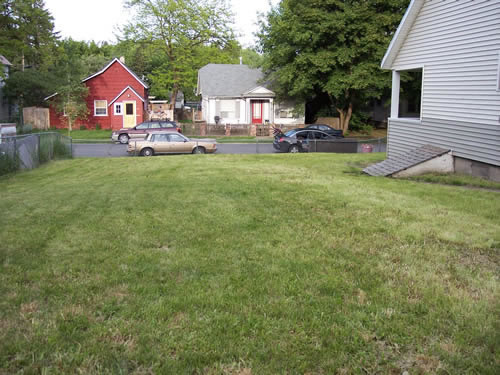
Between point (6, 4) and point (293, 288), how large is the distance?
29.5m

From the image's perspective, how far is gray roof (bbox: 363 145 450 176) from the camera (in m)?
14.4

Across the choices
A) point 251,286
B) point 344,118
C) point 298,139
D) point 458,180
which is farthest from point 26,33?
point 251,286

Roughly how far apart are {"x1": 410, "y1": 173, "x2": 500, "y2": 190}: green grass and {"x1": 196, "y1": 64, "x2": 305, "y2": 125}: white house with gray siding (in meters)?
28.3

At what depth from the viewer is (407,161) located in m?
14.9

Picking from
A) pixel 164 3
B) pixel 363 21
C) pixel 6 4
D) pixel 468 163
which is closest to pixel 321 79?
pixel 363 21

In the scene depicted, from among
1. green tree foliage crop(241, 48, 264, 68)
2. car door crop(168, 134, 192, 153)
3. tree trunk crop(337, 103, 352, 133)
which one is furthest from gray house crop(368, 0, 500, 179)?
green tree foliage crop(241, 48, 264, 68)

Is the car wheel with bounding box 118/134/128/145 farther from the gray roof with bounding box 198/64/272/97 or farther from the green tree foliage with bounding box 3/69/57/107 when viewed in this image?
the green tree foliage with bounding box 3/69/57/107

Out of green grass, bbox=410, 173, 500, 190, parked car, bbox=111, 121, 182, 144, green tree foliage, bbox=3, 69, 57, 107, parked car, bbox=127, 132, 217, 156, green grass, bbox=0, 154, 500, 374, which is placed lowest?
green grass, bbox=0, 154, 500, 374

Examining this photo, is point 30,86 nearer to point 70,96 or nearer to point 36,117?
point 36,117

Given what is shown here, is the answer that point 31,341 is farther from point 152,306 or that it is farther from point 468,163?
point 468,163

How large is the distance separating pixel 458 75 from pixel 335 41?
856 inches

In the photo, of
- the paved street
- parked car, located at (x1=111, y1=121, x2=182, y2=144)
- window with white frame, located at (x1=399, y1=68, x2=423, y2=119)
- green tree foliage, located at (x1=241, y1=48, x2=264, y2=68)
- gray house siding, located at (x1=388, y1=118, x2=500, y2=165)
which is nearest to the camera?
gray house siding, located at (x1=388, y1=118, x2=500, y2=165)

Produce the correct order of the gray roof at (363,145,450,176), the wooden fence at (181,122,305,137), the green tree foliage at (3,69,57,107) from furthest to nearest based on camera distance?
1. the green tree foliage at (3,69,57,107)
2. the wooden fence at (181,122,305,137)
3. the gray roof at (363,145,450,176)

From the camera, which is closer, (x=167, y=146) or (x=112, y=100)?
(x=167, y=146)
